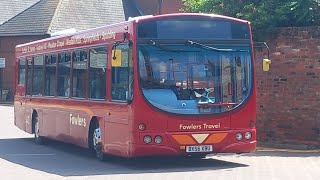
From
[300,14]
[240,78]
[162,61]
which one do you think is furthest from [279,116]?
[162,61]

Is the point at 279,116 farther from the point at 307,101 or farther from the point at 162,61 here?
the point at 162,61

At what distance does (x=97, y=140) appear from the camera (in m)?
14.5

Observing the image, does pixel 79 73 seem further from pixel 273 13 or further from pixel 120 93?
pixel 273 13

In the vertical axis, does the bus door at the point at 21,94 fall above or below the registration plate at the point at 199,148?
above

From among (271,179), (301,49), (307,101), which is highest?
(301,49)

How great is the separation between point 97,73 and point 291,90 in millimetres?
5217

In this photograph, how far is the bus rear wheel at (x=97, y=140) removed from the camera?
14.4m

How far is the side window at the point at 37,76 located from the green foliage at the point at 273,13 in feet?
16.8

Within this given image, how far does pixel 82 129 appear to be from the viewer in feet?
50.7

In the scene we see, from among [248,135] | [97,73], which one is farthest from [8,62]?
[248,135]

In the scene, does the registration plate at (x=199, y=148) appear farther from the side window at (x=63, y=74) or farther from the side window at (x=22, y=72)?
the side window at (x=22, y=72)

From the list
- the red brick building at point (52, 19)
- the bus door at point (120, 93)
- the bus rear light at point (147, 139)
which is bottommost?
the bus rear light at point (147, 139)

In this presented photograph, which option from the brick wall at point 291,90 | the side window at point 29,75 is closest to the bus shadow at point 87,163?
the side window at point 29,75

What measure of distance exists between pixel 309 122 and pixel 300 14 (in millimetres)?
2693
